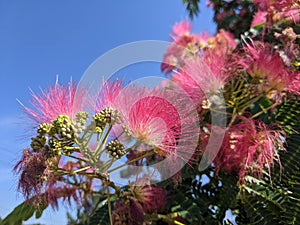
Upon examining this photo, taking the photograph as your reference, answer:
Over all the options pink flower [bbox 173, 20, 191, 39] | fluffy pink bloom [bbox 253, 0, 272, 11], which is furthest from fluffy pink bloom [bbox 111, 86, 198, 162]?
pink flower [bbox 173, 20, 191, 39]

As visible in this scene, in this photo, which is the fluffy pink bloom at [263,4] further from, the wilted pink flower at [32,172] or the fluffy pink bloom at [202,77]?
the wilted pink flower at [32,172]

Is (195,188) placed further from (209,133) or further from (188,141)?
(188,141)

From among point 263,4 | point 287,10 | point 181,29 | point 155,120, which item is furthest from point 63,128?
point 181,29

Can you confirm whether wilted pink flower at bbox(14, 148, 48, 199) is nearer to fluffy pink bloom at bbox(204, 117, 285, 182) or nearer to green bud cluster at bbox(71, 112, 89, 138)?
green bud cluster at bbox(71, 112, 89, 138)

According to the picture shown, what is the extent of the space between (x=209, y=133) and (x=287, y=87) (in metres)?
0.27

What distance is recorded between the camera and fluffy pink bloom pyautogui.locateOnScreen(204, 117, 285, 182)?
45.3 inches

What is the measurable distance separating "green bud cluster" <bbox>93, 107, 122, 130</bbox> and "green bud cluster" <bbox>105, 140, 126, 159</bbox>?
4cm

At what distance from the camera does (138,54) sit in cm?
105

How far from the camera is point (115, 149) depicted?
2.79 ft

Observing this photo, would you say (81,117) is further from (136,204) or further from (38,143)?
(136,204)

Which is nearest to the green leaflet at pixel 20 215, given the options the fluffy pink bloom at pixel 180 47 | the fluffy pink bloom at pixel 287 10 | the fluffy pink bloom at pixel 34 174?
the fluffy pink bloom at pixel 34 174

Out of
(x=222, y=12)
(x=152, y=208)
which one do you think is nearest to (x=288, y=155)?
(x=152, y=208)

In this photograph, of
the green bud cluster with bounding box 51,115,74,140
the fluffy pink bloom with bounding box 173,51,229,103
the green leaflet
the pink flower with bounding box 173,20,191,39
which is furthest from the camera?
the pink flower with bounding box 173,20,191,39

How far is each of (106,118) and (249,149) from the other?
473 millimetres
